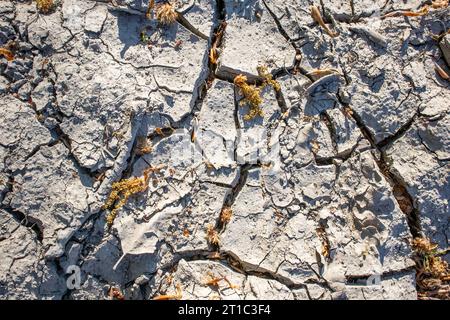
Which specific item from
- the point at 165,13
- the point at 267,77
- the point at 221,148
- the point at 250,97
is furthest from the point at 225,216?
the point at 165,13

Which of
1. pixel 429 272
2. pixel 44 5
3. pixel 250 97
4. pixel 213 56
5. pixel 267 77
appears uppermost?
pixel 44 5

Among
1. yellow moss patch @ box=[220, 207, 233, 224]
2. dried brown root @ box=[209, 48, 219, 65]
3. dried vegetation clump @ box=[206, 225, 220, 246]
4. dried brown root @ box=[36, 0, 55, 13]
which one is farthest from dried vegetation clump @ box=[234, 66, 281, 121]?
dried brown root @ box=[36, 0, 55, 13]

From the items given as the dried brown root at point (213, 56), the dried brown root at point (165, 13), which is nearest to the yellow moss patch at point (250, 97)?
the dried brown root at point (213, 56)

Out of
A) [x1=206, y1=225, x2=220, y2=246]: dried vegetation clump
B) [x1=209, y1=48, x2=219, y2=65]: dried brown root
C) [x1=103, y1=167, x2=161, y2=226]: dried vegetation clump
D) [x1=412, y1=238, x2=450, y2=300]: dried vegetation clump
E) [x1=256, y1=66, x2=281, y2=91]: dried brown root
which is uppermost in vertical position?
[x1=209, y1=48, x2=219, y2=65]: dried brown root

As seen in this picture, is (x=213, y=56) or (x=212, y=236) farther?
(x=213, y=56)

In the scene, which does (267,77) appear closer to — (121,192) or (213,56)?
(213,56)

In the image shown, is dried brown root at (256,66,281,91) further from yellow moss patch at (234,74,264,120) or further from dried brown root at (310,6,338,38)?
dried brown root at (310,6,338,38)
